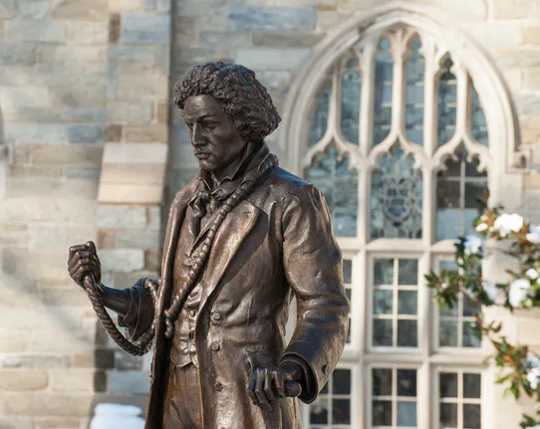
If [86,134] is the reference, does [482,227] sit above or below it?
below

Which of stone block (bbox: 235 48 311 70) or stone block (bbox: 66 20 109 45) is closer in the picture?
stone block (bbox: 235 48 311 70)

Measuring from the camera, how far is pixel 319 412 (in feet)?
28.3

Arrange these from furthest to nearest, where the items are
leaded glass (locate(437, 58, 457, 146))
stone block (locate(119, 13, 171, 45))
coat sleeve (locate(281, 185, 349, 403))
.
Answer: leaded glass (locate(437, 58, 457, 146)) < stone block (locate(119, 13, 171, 45)) < coat sleeve (locate(281, 185, 349, 403))

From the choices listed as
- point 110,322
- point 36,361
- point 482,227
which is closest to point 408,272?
point 482,227

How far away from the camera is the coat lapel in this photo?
3.12 meters

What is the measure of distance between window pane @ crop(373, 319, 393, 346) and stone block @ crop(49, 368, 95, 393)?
1.82m

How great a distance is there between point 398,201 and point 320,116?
740 mm

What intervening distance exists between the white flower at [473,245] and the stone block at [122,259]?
1948 millimetres

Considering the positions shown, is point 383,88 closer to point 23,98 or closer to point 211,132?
point 23,98

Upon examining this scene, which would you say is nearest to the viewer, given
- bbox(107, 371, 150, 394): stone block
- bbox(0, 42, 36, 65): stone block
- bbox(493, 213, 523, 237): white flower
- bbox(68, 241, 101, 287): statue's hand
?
bbox(68, 241, 101, 287): statue's hand

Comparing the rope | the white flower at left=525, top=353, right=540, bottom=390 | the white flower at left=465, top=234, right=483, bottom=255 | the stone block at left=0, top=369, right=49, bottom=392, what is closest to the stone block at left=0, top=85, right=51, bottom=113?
the stone block at left=0, top=369, right=49, bottom=392

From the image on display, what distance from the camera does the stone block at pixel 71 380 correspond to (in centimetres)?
859

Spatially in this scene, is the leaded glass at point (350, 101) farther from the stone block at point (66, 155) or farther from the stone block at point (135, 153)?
the stone block at point (66, 155)

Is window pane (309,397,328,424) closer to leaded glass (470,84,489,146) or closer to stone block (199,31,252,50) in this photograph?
leaded glass (470,84,489,146)
